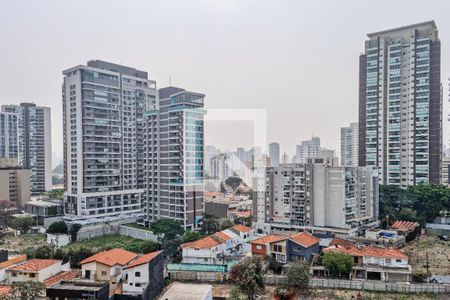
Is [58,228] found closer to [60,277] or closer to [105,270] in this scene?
[60,277]

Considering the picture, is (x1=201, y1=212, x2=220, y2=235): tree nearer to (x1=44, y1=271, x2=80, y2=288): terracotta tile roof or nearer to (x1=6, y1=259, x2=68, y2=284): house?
(x1=44, y1=271, x2=80, y2=288): terracotta tile roof

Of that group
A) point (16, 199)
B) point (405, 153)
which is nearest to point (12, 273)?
point (16, 199)

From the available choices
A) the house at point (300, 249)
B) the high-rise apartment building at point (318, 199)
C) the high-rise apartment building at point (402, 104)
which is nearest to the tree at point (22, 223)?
the high-rise apartment building at point (318, 199)

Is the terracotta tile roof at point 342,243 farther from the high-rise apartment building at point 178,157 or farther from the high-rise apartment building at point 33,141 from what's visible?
the high-rise apartment building at point 33,141

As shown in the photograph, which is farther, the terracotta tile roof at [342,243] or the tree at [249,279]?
the terracotta tile roof at [342,243]

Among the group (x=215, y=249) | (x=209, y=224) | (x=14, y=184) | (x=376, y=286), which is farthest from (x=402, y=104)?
(x=14, y=184)

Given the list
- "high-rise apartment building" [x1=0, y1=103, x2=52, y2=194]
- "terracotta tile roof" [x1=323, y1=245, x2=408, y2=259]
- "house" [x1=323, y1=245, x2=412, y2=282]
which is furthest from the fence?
"high-rise apartment building" [x1=0, y1=103, x2=52, y2=194]

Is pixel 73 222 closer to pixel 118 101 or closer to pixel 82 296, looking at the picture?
pixel 118 101
